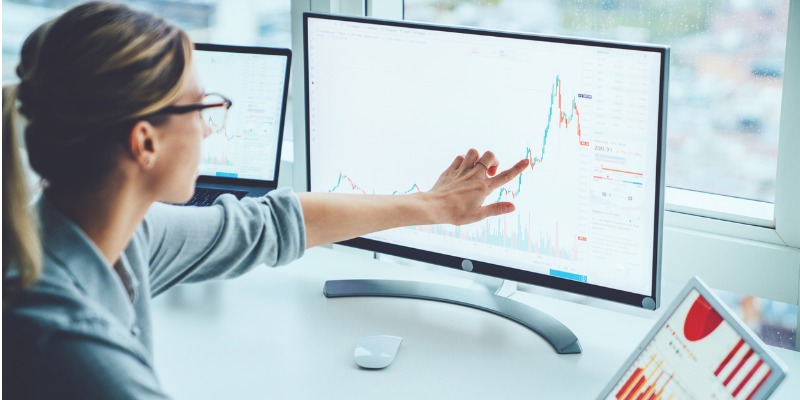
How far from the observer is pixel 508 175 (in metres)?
1.37

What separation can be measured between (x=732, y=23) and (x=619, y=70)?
0.36 metres

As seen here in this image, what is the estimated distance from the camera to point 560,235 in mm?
1386

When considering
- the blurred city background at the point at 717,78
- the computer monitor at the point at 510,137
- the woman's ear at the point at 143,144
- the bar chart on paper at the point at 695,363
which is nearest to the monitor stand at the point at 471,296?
the computer monitor at the point at 510,137

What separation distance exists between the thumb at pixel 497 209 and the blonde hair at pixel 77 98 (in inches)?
22.7

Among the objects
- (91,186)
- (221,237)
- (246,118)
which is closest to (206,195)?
(246,118)

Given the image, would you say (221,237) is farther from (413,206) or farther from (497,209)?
(497,209)

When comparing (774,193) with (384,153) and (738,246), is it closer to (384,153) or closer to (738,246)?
(738,246)

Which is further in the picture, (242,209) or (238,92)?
(238,92)

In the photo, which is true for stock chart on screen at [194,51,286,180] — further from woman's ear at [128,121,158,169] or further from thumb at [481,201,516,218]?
woman's ear at [128,121,158,169]

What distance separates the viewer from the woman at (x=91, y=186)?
2.96 ft

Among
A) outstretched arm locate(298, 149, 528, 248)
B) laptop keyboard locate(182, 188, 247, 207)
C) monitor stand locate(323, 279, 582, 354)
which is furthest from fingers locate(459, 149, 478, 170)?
laptop keyboard locate(182, 188, 247, 207)

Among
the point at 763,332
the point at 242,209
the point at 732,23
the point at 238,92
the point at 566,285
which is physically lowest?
the point at 763,332

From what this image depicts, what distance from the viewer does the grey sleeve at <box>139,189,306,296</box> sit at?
127 centimetres

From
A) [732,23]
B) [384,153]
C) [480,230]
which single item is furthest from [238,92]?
[732,23]
